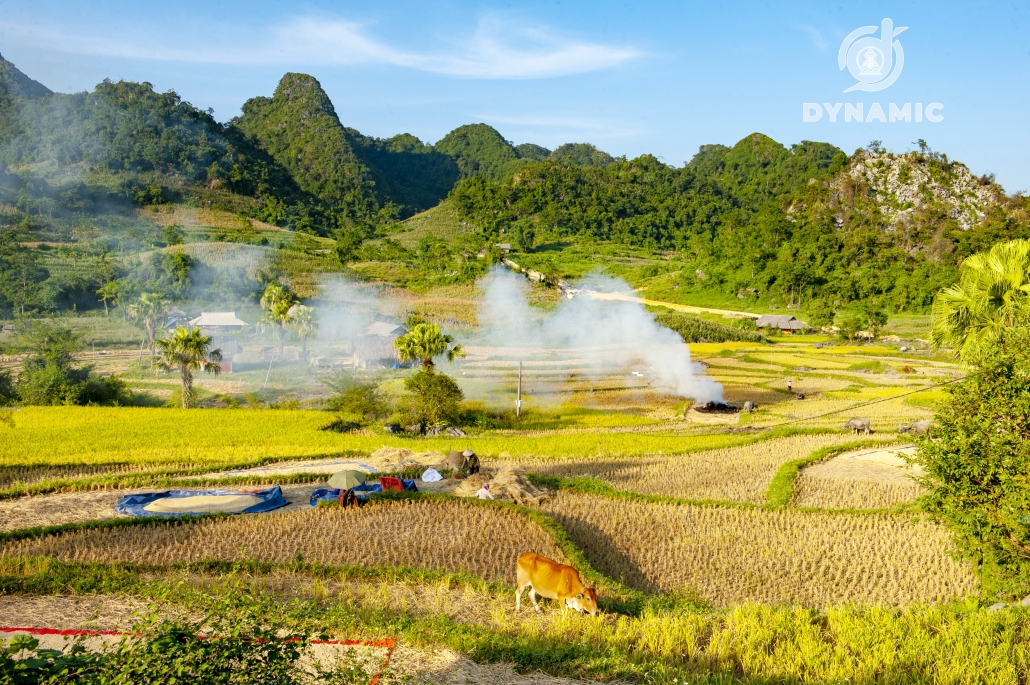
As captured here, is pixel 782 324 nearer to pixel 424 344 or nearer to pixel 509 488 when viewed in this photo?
pixel 424 344

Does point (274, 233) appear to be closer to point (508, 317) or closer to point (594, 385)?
point (508, 317)

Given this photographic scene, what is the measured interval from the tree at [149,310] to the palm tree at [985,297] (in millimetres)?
37320

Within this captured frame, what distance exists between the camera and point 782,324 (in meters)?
58.7

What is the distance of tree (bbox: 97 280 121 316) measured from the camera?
47938 millimetres

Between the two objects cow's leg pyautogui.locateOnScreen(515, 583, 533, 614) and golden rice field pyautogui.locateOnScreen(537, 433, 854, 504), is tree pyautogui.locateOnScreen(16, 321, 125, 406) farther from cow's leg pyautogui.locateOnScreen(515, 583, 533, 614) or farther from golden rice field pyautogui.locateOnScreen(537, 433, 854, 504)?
cow's leg pyautogui.locateOnScreen(515, 583, 533, 614)

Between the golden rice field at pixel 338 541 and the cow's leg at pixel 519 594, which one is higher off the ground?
the cow's leg at pixel 519 594

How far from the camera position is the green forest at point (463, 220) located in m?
58.7

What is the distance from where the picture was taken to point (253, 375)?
36000mm

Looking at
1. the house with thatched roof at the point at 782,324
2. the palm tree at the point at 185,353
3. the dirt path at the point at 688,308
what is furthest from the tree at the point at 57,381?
the house with thatched roof at the point at 782,324

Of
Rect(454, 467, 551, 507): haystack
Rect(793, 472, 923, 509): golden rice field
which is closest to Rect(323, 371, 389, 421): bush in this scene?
Rect(454, 467, 551, 507): haystack

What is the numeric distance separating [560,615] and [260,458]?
40.0 feet

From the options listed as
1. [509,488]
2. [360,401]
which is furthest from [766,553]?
[360,401]

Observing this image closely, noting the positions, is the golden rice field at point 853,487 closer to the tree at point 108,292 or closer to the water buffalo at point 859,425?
the water buffalo at point 859,425

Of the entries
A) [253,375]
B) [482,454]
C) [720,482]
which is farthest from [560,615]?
[253,375]
